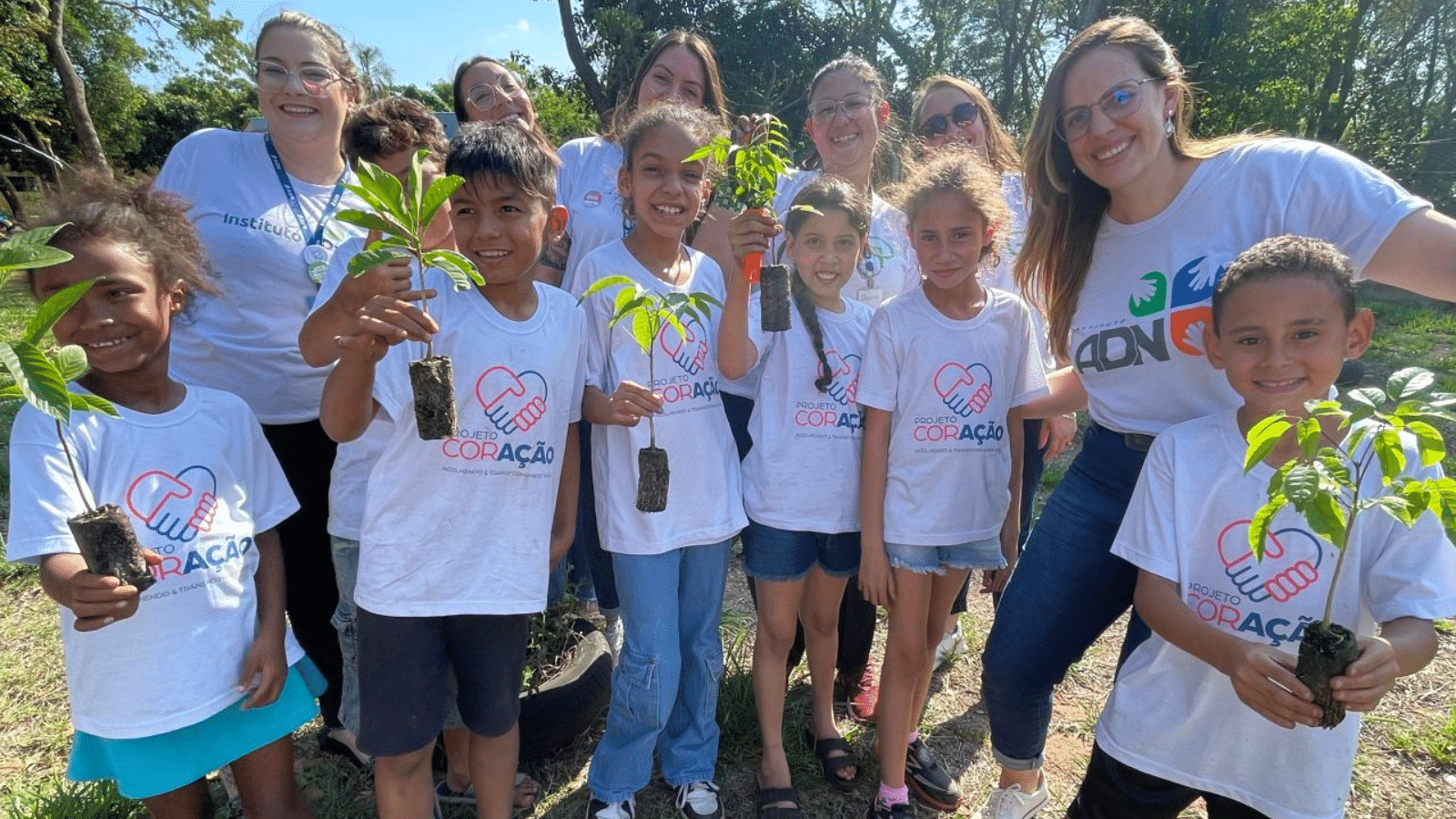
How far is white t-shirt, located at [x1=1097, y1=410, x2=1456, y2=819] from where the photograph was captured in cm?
168

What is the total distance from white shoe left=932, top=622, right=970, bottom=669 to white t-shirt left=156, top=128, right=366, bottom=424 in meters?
2.89

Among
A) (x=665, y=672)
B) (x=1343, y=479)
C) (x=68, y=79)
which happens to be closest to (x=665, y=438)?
(x=665, y=672)

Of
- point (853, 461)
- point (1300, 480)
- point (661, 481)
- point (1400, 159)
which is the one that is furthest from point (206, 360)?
point (1400, 159)

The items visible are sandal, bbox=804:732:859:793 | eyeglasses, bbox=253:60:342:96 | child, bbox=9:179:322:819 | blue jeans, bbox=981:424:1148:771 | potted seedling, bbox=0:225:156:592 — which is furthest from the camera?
sandal, bbox=804:732:859:793

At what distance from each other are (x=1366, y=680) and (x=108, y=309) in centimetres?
289

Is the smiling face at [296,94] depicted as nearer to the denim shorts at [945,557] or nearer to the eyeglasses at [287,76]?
the eyeglasses at [287,76]

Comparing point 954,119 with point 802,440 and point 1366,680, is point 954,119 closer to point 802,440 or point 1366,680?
point 802,440

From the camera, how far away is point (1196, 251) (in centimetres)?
207

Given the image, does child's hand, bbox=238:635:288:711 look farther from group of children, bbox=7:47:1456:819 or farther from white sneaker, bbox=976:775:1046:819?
white sneaker, bbox=976:775:1046:819

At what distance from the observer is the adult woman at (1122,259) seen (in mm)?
1980

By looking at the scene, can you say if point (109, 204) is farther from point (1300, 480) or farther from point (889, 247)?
point (1300, 480)

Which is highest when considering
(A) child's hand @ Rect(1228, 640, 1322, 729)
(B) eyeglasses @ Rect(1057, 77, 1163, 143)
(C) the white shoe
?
(B) eyeglasses @ Rect(1057, 77, 1163, 143)

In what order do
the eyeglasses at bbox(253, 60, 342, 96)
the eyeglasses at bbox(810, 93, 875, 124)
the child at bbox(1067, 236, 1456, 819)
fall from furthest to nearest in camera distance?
the eyeglasses at bbox(810, 93, 875, 124) → the eyeglasses at bbox(253, 60, 342, 96) → the child at bbox(1067, 236, 1456, 819)

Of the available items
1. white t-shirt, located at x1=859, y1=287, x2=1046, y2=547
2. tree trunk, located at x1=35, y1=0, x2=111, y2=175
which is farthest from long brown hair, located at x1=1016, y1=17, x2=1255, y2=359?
tree trunk, located at x1=35, y1=0, x2=111, y2=175
